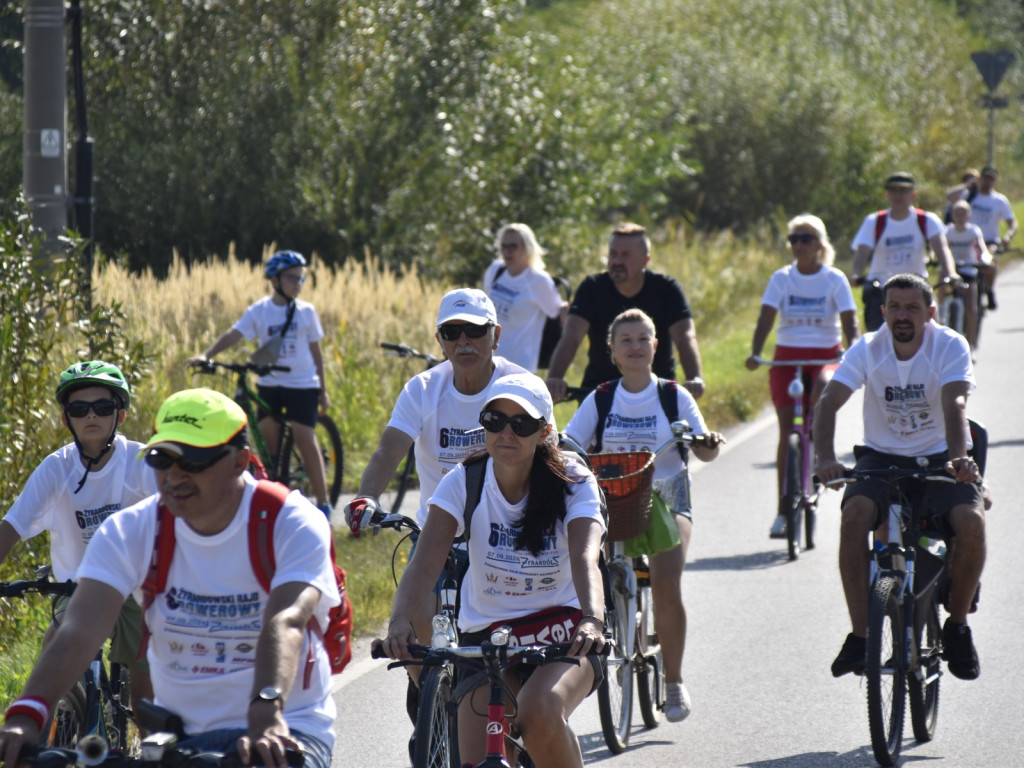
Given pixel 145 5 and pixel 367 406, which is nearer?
pixel 367 406

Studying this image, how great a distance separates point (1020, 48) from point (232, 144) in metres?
51.7

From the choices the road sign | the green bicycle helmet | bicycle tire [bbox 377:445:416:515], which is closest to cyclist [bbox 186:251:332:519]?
bicycle tire [bbox 377:445:416:515]

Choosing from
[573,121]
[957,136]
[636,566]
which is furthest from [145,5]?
[957,136]

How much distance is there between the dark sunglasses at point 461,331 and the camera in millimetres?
6082

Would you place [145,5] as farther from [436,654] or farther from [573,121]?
[436,654]

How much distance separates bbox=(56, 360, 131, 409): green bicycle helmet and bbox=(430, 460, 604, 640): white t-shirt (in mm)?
1239

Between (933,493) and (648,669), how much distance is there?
1.44 meters

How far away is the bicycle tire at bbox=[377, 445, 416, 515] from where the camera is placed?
1116 cm

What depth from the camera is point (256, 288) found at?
15.7 metres

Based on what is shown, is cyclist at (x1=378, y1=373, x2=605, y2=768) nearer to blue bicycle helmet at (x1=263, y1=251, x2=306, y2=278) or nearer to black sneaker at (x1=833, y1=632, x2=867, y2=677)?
black sneaker at (x1=833, y1=632, x2=867, y2=677)

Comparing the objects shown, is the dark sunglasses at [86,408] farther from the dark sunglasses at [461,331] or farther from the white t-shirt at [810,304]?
the white t-shirt at [810,304]

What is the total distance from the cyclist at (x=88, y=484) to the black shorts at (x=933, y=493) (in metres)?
3.00

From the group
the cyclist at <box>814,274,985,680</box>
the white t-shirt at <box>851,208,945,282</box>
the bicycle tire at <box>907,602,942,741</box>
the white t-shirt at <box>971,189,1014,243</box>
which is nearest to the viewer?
the bicycle tire at <box>907,602,942,741</box>

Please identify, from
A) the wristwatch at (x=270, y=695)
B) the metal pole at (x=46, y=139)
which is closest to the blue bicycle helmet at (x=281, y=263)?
the metal pole at (x=46, y=139)
